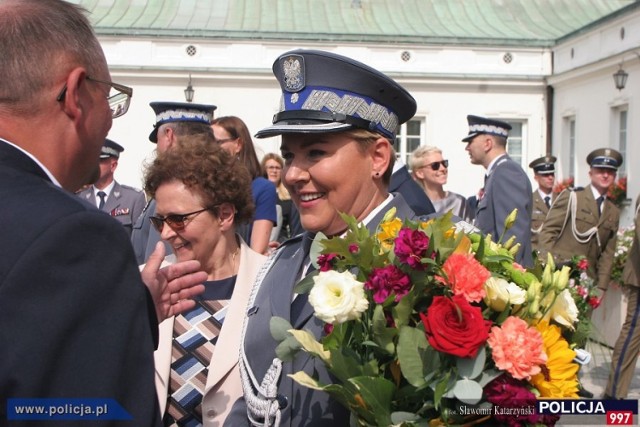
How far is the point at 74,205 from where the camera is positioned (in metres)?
1.55

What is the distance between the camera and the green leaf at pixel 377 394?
6.41ft

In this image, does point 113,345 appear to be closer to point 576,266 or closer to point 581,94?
point 576,266

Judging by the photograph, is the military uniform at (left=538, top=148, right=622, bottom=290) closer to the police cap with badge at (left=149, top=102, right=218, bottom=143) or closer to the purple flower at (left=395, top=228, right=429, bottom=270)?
the police cap with badge at (left=149, top=102, right=218, bottom=143)

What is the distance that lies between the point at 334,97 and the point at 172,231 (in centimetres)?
121

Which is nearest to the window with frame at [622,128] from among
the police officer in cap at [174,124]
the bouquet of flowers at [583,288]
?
the bouquet of flowers at [583,288]

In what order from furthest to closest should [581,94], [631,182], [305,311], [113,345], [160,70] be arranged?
[160,70] < [581,94] < [631,182] < [305,311] < [113,345]

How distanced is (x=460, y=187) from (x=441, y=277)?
22306mm

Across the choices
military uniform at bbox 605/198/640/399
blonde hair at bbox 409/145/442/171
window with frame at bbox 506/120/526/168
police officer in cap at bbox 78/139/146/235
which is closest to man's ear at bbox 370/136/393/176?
police officer in cap at bbox 78/139/146/235

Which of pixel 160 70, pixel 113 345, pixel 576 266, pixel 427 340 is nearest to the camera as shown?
pixel 113 345

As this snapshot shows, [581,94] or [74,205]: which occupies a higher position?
[581,94]

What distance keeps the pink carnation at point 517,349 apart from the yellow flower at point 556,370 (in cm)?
5

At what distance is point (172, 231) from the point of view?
11.5 ft

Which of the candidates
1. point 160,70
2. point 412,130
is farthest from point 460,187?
point 160,70

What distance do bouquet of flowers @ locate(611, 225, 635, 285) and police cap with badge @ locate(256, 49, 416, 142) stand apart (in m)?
7.35
